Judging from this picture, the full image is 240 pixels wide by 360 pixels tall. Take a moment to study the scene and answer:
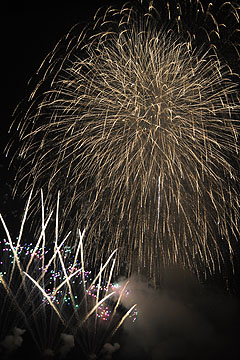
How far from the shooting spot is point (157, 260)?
44.2 ft

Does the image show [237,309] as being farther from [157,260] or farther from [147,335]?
[157,260]

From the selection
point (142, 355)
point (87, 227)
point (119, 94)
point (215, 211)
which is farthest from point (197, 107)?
point (142, 355)

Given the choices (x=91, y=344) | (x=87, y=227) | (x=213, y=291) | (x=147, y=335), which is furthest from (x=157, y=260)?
(x=213, y=291)

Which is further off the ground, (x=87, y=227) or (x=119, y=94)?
(x=119, y=94)

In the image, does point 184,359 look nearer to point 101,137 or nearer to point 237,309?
point 237,309

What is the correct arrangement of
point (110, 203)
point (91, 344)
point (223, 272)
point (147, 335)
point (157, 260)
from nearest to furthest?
point (110, 203) → point (157, 260) → point (91, 344) → point (147, 335) → point (223, 272)

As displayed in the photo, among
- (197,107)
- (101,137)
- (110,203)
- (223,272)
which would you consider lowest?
(223,272)

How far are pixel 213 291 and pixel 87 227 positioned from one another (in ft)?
38.6

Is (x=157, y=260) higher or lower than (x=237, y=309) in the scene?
higher

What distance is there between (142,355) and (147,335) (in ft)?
5.80

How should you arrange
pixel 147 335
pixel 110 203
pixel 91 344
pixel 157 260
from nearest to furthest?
pixel 110 203 < pixel 157 260 < pixel 91 344 < pixel 147 335

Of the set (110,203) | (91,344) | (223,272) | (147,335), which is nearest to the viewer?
(110,203)

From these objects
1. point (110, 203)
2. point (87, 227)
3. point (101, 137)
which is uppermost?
point (101, 137)

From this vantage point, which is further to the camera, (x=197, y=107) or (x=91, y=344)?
(x=91, y=344)
